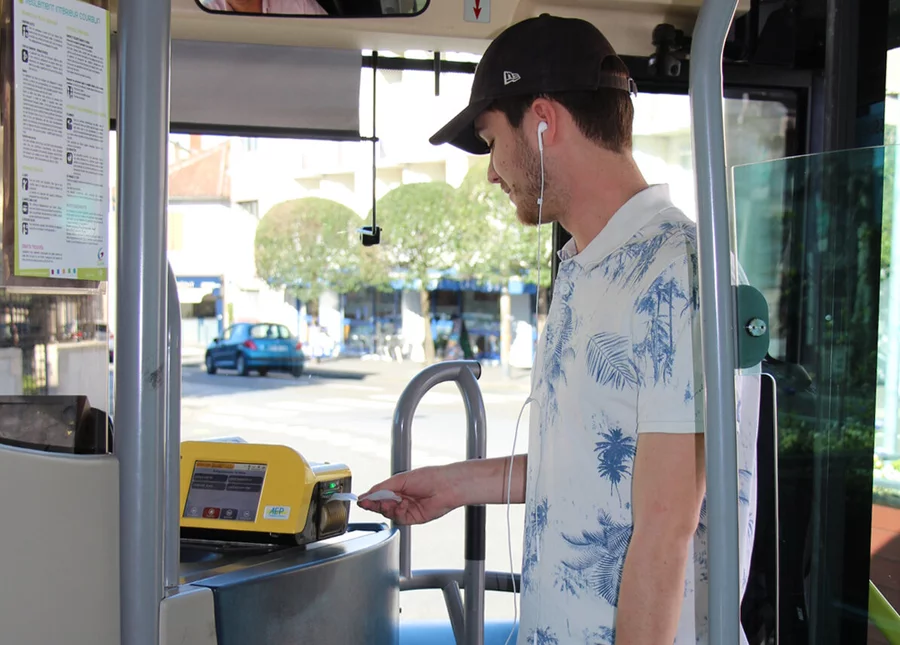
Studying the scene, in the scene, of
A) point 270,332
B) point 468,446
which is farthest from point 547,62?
point 270,332

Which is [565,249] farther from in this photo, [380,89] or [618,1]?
[380,89]

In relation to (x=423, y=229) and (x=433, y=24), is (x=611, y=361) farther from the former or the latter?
(x=423, y=229)

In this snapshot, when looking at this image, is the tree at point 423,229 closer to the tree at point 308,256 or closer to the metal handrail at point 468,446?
the tree at point 308,256

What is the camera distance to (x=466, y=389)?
2.43 m

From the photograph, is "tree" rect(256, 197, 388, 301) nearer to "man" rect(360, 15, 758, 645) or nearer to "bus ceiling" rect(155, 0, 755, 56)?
"bus ceiling" rect(155, 0, 755, 56)

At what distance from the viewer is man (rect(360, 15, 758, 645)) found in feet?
3.87

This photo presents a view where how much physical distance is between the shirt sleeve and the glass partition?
66 cm

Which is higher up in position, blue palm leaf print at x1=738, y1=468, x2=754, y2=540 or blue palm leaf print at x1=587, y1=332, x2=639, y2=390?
blue palm leaf print at x1=587, y1=332, x2=639, y2=390

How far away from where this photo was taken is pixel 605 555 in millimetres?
1277

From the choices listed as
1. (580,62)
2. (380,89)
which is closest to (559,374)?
(580,62)

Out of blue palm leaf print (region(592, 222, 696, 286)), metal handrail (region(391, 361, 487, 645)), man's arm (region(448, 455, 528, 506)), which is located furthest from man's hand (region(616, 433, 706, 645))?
metal handrail (region(391, 361, 487, 645))

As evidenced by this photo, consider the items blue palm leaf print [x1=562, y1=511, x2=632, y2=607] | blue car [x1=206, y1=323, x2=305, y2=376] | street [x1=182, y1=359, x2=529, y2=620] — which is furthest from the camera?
blue car [x1=206, y1=323, x2=305, y2=376]

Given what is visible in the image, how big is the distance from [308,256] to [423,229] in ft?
7.67

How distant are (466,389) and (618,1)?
3.36 feet
